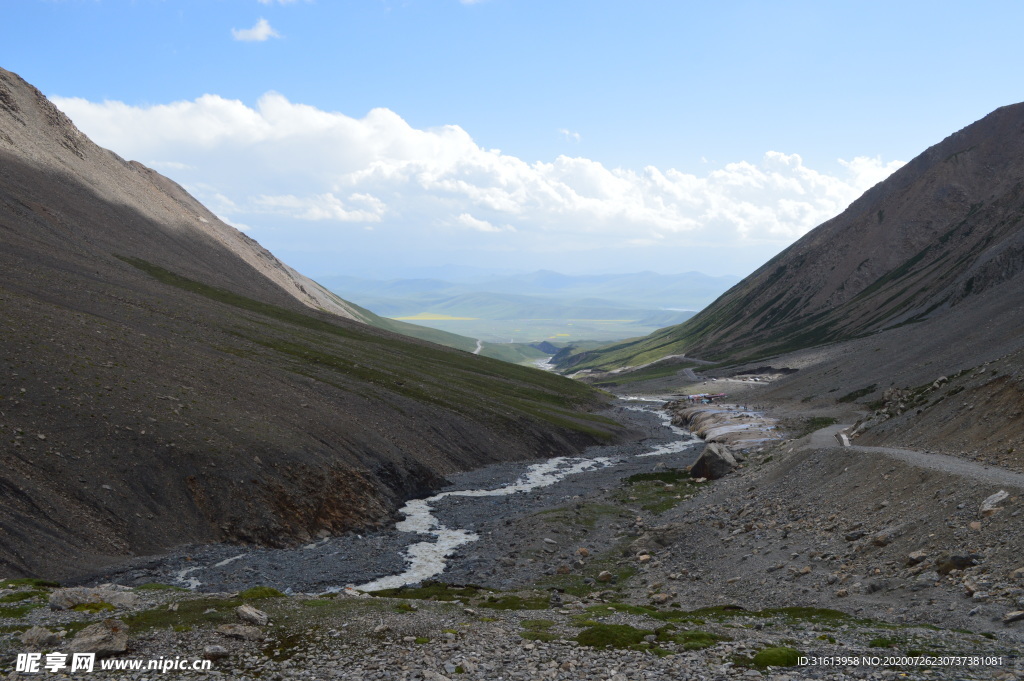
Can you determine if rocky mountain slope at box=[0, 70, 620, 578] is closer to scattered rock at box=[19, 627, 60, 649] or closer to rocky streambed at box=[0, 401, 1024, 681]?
rocky streambed at box=[0, 401, 1024, 681]

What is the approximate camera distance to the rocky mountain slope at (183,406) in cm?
5462

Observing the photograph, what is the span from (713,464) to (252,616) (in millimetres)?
63686

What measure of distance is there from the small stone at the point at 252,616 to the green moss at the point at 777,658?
2069 cm

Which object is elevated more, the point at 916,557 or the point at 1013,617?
the point at 1013,617

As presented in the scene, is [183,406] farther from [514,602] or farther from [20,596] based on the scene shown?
[514,602]

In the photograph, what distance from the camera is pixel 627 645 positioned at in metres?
30.8

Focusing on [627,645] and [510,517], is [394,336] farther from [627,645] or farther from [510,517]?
[627,645]

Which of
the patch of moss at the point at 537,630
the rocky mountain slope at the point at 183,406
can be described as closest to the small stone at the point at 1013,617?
the patch of moss at the point at 537,630

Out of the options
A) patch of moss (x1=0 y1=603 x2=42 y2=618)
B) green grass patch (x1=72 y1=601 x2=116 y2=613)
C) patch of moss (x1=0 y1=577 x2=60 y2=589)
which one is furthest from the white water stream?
patch of moss (x1=0 y1=603 x2=42 y2=618)

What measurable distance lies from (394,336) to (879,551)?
5599 inches

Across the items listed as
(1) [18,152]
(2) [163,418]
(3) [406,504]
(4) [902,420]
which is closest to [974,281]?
(4) [902,420]

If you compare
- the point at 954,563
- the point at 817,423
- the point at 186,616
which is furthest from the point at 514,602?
the point at 817,423

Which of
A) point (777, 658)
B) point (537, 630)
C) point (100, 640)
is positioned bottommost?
point (537, 630)

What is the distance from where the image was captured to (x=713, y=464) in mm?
84875
